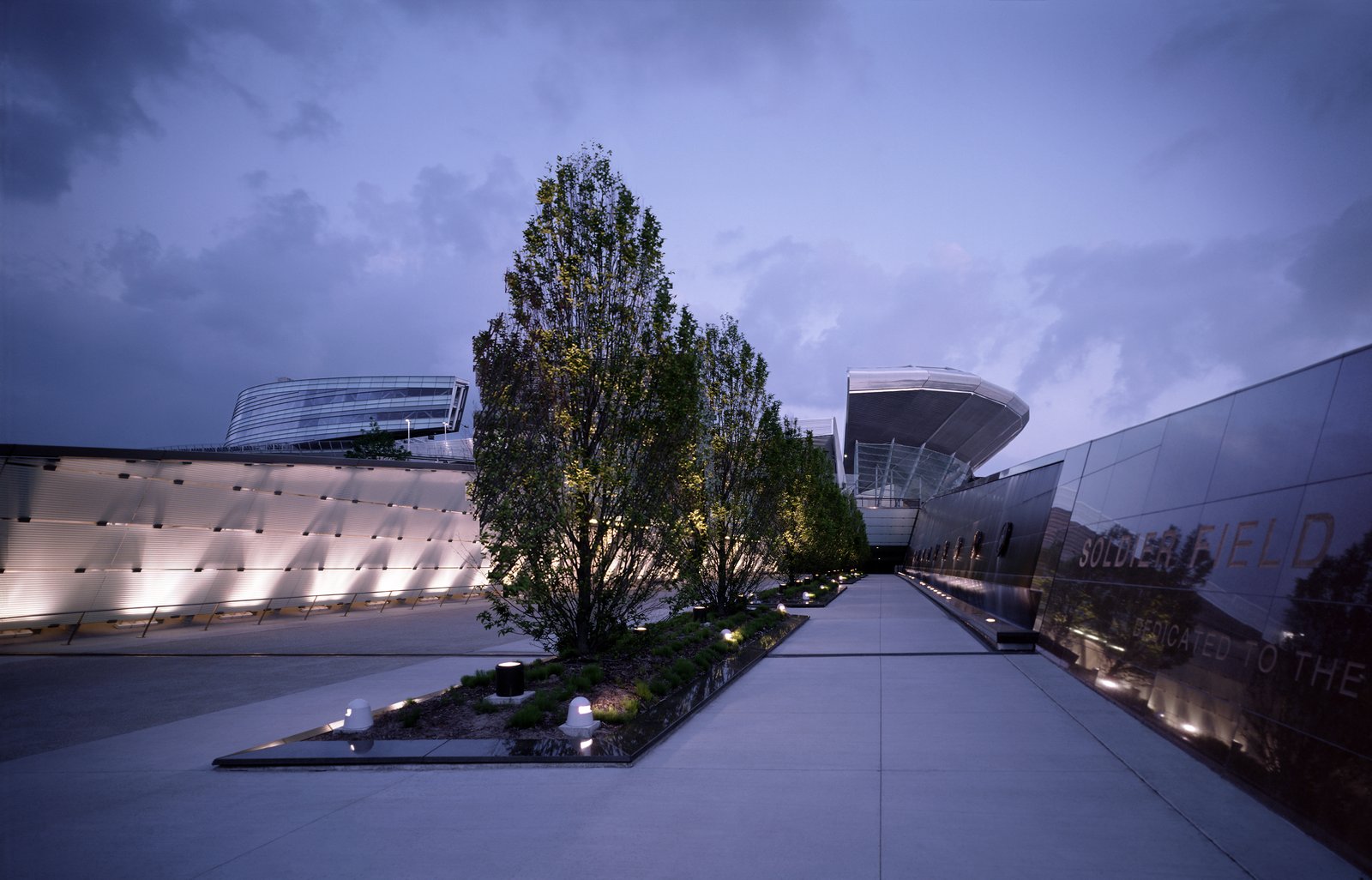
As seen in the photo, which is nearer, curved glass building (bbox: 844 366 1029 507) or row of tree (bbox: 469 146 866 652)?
row of tree (bbox: 469 146 866 652)

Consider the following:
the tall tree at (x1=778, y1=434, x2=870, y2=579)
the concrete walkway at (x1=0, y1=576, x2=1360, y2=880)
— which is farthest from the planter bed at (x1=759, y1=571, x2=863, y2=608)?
the concrete walkway at (x1=0, y1=576, x2=1360, y2=880)

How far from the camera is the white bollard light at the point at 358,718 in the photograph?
7.63m

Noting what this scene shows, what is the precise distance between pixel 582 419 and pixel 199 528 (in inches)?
618

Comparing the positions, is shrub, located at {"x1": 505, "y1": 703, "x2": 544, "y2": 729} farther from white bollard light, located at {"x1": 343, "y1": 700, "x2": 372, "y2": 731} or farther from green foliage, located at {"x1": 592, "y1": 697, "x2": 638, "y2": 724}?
white bollard light, located at {"x1": 343, "y1": 700, "x2": 372, "y2": 731}

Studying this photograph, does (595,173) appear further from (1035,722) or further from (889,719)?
(1035,722)

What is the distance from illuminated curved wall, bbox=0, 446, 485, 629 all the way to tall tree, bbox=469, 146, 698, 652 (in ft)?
38.5

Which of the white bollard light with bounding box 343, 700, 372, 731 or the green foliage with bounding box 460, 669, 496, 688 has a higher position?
the white bollard light with bounding box 343, 700, 372, 731

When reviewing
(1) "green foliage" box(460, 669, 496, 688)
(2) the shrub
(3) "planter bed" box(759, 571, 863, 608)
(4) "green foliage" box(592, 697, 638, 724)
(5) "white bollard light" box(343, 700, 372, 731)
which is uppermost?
(4) "green foliage" box(592, 697, 638, 724)

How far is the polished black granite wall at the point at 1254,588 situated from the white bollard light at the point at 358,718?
312 inches

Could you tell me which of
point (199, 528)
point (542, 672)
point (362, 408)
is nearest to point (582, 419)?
point (542, 672)

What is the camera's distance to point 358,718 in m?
7.67

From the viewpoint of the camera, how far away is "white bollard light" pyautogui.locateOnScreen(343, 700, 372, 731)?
25.0ft

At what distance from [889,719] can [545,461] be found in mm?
5820

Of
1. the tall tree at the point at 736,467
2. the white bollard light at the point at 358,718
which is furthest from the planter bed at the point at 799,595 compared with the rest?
the white bollard light at the point at 358,718
